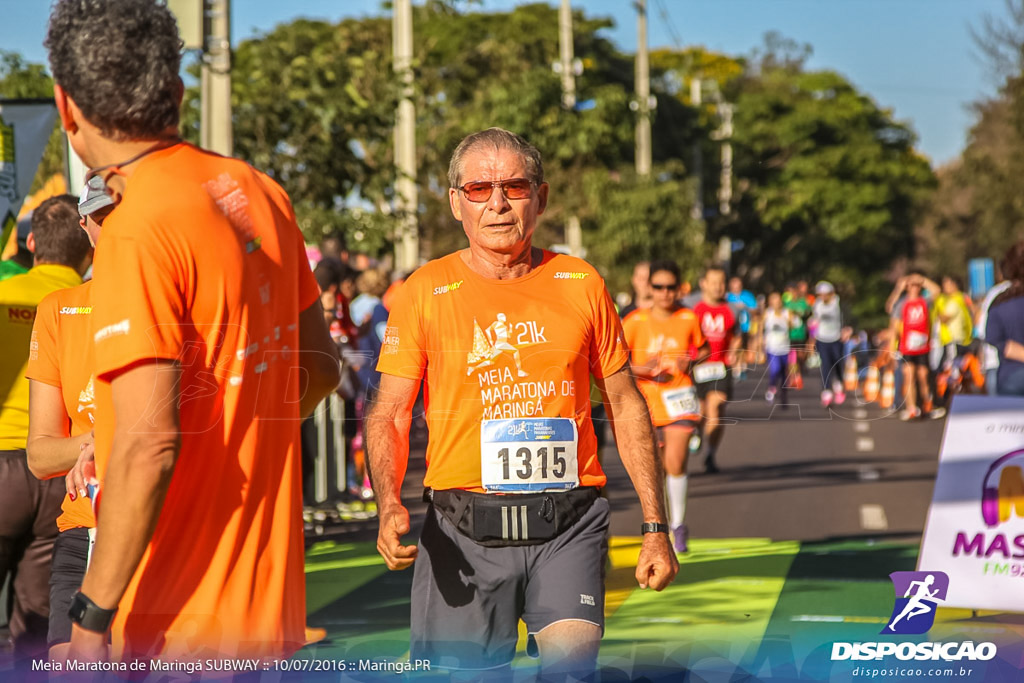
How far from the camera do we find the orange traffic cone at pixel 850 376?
19.2 feet

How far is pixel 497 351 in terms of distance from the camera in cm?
388

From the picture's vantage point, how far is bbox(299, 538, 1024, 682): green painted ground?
439 centimetres

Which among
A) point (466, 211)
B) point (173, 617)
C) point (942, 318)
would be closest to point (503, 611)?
point (466, 211)

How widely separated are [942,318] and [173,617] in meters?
18.6

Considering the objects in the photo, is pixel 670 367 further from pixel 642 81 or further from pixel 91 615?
pixel 642 81

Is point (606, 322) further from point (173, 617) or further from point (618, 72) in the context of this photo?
point (618, 72)

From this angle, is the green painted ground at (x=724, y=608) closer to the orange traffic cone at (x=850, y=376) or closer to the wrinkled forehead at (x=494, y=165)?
the orange traffic cone at (x=850, y=376)

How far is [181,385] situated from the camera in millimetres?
2611

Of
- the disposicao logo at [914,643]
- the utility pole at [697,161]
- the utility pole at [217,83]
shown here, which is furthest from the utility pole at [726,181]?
the disposicao logo at [914,643]

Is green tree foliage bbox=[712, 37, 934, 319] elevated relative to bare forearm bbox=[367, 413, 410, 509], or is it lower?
elevated

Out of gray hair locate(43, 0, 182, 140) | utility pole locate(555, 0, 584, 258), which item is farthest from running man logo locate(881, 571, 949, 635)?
utility pole locate(555, 0, 584, 258)

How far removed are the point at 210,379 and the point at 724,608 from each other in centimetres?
525

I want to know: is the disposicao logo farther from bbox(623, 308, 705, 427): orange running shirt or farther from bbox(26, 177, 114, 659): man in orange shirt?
bbox(623, 308, 705, 427): orange running shirt

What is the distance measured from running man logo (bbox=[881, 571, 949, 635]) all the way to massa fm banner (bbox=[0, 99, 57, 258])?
4641mm
